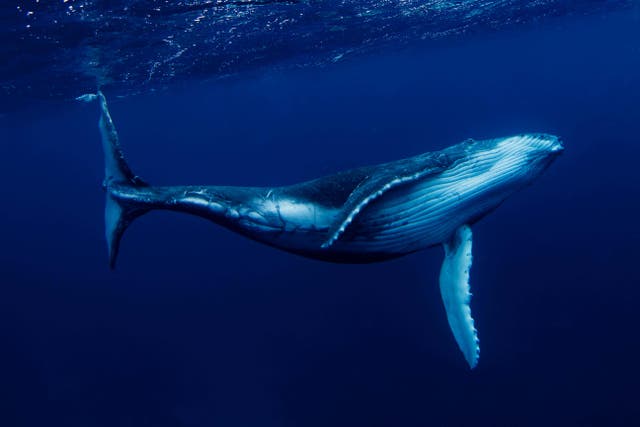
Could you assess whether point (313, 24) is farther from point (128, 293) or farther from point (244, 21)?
point (128, 293)

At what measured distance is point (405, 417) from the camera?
48.4 feet

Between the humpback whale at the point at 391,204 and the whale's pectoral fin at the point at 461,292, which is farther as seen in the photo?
the whale's pectoral fin at the point at 461,292

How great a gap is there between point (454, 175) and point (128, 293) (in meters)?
28.5

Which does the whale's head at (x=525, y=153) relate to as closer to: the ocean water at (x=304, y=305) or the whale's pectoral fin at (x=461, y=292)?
the whale's pectoral fin at (x=461, y=292)

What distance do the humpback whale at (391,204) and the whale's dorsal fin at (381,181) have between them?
0.7 inches

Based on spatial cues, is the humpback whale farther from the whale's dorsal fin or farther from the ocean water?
the ocean water

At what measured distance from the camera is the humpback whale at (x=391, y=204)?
163 inches

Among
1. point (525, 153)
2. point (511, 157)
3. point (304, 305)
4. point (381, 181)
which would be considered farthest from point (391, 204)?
point (304, 305)

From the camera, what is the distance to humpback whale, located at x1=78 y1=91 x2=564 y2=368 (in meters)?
4.14

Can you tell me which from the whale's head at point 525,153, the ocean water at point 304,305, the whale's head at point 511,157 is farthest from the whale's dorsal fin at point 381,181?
the ocean water at point 304,305

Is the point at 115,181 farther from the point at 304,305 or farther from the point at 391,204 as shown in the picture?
the point at 304,305

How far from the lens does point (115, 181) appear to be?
16.0 feet

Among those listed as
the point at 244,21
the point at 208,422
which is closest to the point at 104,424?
the point at 208,422

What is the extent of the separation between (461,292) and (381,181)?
1.49 meters
